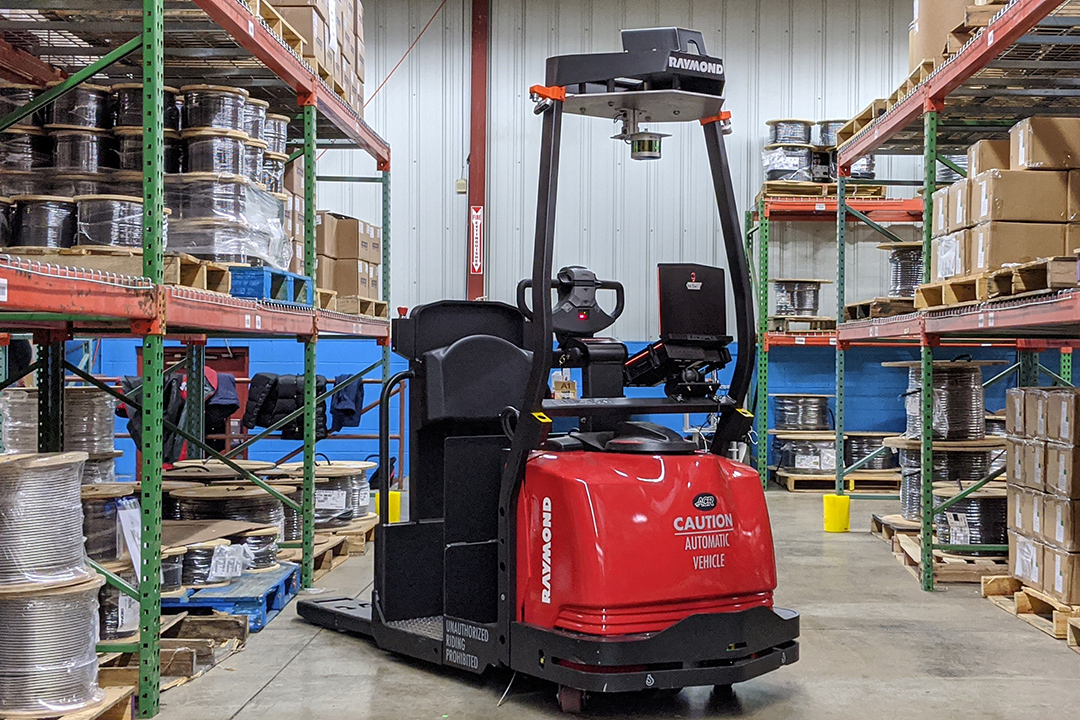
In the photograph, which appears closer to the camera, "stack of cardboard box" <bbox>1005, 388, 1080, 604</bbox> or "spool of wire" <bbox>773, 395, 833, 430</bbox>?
"stack of cardboard box" <bbox>1005, 388, 1080, 604</bbox>

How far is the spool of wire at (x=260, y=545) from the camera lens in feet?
23.4

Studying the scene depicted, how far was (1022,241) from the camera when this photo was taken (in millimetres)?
6793

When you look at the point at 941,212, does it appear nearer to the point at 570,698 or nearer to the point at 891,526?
the point at 891,526

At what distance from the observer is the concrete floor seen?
5027 mm

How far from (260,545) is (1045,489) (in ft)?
16.6

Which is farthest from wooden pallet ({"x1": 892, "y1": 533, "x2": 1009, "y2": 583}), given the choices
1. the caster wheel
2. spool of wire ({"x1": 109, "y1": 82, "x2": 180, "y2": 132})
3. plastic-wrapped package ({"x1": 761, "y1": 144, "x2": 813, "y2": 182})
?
plastic-wrapped package ({"x1": 761, "y1": 144, "x2": 813, "y2": 182})

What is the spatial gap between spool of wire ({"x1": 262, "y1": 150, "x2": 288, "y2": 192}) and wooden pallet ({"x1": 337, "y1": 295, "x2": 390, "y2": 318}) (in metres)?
1.73

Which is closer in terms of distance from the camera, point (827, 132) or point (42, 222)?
point (42, 222)

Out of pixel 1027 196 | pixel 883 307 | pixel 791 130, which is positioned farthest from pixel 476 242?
pixel 1027 196

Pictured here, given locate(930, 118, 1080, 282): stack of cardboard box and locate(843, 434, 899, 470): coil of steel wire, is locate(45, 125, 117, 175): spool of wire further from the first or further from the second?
locate(843, 434, 899, 470): coil of steel wire

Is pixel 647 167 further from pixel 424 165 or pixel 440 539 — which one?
pixel 440 539

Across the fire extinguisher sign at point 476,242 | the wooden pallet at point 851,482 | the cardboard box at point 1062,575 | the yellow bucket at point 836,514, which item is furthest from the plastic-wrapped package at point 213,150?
the wooden pallet at point 851,482

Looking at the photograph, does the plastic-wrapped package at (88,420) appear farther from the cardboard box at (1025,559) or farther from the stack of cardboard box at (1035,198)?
the cardboard box at (1025,559)

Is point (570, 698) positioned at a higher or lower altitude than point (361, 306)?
lower
